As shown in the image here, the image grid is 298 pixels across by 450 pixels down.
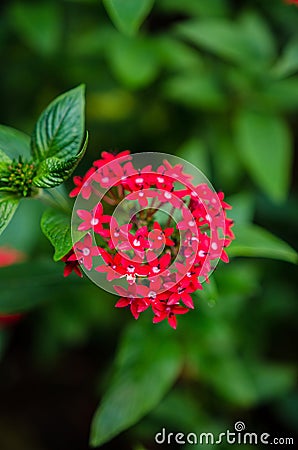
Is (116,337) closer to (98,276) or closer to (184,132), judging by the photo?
(184,132)

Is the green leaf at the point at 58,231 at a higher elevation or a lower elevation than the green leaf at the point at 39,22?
higher

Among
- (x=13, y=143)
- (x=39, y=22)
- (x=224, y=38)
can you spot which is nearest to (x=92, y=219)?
(x=13, y=143)

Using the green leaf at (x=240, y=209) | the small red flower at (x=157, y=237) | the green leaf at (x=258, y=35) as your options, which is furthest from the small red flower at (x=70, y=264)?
the green leaf at (x=258, y=35)

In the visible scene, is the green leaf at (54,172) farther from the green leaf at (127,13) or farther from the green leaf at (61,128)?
the green leaf at (127,13)

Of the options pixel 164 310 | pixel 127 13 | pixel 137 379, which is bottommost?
pixel 137 379

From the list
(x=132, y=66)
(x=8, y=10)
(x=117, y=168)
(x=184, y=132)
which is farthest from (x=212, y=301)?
(x=8, y=10)

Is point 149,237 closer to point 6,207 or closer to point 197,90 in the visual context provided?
point 6,207
